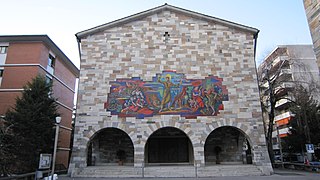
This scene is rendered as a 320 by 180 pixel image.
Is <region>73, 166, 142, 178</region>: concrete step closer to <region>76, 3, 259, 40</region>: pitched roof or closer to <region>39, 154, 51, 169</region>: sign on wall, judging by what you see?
<region>39, 154, 51, 169</region>: sign on wall

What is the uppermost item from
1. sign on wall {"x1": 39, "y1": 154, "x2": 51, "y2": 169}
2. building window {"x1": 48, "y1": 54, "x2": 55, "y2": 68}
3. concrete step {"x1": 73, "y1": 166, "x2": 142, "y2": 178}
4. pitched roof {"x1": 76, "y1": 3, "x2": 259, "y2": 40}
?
pitched roof {"x1": 76, "y1": 3, "x2": 259, "y2": 40}

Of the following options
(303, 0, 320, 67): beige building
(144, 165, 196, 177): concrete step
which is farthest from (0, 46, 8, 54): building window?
(303, 0, 320, 67): beige building

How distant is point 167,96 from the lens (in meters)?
15.6

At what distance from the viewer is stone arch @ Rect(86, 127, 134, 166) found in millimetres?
16812

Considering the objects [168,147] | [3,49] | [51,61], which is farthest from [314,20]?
[3,49]

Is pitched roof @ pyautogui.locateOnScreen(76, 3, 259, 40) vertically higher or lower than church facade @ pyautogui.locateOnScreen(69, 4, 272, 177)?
higher

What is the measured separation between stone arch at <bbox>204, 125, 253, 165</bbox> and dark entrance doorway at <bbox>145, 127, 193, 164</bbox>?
4.98 ft

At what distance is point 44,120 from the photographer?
13773 mm

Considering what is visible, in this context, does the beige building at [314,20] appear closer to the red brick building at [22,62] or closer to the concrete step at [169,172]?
the concrete step at [169,172]

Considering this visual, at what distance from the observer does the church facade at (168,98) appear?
14906 millimetres

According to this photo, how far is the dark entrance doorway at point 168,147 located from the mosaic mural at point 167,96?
248cm

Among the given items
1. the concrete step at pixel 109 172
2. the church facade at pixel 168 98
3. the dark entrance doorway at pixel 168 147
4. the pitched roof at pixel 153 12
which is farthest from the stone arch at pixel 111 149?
the pitched roof at pixel 153 12

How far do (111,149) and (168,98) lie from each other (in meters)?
5.56

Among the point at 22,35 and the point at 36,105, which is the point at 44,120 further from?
the point at 22,35
